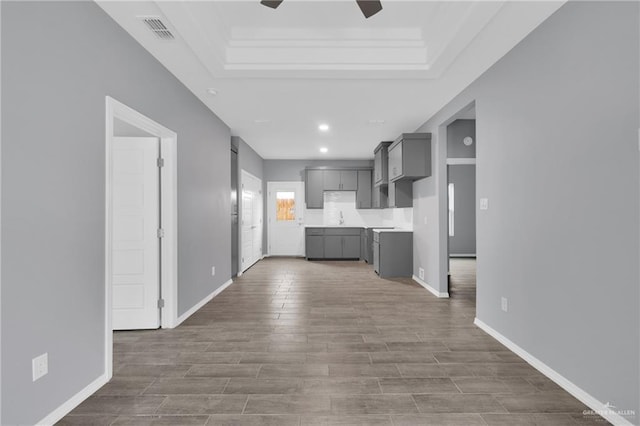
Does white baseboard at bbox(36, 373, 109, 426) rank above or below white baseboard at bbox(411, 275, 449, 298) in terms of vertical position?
below

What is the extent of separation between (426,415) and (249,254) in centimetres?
550

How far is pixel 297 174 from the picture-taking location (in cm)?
851

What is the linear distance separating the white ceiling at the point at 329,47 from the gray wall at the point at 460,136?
1638 millimetres

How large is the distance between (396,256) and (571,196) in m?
3.80

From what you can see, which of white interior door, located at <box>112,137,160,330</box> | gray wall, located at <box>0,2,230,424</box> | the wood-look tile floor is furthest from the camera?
white interior door, located at <box>112,137,160,330</box>

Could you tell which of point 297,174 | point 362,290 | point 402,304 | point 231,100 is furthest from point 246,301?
point 297,174

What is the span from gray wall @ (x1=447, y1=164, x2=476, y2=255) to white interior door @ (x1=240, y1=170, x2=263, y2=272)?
16.9ft

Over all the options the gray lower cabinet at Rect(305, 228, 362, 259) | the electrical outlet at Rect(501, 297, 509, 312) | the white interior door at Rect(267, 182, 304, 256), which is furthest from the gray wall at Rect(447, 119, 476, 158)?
the white interior door at Rect(267, 182, 304, 256)

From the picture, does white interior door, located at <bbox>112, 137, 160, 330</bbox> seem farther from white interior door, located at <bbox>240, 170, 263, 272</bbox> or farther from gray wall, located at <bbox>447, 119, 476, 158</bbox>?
gray wall, located at <bbox>447, 119, 476, 158</bbox>

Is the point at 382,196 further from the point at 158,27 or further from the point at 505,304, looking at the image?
the point at 158,27

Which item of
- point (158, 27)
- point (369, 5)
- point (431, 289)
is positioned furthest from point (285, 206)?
point (369, 5)

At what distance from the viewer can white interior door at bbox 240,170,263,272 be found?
651 centimetres

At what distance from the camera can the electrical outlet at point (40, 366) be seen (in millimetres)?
1694

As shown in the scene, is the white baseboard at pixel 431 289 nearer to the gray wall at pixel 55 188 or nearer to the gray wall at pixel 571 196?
the gray wall at pixel 571 196
